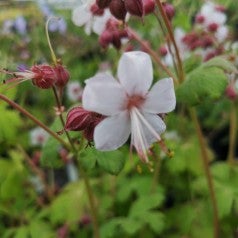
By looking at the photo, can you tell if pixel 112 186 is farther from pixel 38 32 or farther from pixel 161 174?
pixel 38 32

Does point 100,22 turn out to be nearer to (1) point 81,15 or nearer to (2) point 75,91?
(1) point 81,15

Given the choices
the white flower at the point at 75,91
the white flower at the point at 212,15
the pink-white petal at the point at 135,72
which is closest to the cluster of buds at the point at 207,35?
the white flower at the point at 212,15

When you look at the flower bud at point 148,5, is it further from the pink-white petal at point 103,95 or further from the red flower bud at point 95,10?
the pink-white petal at point 103,95

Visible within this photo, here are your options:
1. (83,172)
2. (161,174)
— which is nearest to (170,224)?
(161,174)

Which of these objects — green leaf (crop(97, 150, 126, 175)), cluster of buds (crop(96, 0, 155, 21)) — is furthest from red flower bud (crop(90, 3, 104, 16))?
green leaf (crop(97, 150, 126, 175))

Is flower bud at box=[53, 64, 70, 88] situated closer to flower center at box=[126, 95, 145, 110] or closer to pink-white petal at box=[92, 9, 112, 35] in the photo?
flower center at box=[126, 95, 145, 110]

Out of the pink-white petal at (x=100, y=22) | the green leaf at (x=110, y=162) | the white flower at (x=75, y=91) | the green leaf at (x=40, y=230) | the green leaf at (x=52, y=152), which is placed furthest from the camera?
the white flower at (x=75, y=91)
